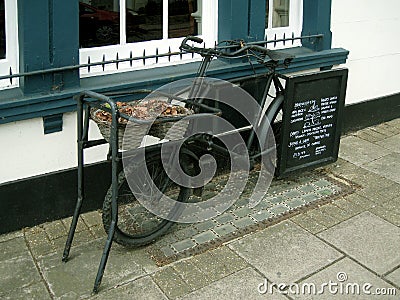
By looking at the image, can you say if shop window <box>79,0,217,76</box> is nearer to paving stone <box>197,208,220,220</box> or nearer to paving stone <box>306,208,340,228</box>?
paving stone <box>197,208,220,220</box>

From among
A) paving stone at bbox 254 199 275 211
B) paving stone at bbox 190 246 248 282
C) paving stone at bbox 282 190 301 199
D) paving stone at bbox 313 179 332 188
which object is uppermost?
paving stone at bbox 313 179 332 188

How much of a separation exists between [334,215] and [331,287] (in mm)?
1048

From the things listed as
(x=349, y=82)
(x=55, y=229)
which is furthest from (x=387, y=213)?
(x=55, y=229)

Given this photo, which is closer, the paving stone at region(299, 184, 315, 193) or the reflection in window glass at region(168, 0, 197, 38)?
the reflection in window glass at region(168, 0, 197, 38)

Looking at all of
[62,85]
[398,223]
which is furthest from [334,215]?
[62,85]

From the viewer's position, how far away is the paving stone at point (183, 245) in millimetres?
4145

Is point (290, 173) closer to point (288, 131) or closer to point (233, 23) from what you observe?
point (288, 131)

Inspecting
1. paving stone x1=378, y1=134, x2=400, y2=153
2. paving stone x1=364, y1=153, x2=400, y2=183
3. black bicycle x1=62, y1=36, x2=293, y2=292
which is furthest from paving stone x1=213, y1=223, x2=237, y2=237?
paving stone x1=378, y1=134, x2=400, y2=153

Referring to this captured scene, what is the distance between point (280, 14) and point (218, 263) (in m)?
2.90

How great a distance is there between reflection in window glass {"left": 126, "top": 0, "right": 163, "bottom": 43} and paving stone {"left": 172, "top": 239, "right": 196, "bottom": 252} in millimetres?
1704

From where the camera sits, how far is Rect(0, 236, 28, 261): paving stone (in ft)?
13.3

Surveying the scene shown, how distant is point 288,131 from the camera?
4973 mm

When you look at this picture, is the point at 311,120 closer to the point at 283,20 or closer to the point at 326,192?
the point at 326,192

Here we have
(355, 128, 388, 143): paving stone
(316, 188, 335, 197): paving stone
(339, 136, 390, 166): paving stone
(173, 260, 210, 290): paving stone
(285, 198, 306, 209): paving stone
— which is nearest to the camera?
(173, 260, 210, 290): paving stone
